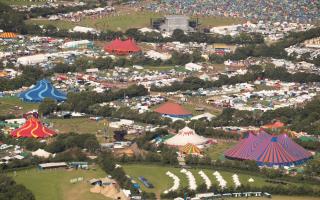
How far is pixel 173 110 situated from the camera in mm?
56000

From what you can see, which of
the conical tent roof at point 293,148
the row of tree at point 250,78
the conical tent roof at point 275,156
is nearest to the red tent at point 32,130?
the conical tent roof at point 275,156

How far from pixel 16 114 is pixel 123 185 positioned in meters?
16.4

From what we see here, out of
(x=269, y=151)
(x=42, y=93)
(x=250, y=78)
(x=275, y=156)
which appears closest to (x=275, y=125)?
(x=269, y=151)

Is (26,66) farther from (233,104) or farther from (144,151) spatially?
(144,151)

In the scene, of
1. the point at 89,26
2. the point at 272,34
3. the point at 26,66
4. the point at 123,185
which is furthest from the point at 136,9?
the point at 123,185

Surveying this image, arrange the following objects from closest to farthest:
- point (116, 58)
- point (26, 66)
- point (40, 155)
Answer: point (40, 155) < point (26, 66) < point (116, 58)

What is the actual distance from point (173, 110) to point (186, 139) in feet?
22.5

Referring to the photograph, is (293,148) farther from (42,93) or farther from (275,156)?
(42,93)

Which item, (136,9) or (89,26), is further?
(136,9)

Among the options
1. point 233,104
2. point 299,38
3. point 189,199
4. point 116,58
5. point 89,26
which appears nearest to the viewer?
point 189,199

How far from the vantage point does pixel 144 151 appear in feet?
156

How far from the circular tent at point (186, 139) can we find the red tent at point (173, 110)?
5.63 metres

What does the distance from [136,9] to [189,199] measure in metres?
53.9

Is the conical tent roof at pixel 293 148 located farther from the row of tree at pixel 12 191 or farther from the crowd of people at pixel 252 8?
the crowd of people at pixel 252 8
